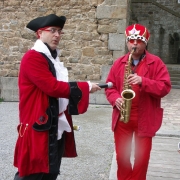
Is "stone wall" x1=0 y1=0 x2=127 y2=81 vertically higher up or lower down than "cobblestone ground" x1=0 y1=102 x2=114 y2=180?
higher up

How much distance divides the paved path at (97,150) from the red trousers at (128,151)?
0.57m

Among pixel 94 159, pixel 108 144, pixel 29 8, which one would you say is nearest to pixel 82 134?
pixel 108 144

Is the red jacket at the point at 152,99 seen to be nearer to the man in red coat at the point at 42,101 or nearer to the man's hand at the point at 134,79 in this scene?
the man's hand at the point at 134,79

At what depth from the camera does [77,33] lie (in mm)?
7730

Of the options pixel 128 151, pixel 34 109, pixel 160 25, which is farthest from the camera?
pixel 160 25

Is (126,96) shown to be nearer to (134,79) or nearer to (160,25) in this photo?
(134,79)

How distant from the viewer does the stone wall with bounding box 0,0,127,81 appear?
7.52 m

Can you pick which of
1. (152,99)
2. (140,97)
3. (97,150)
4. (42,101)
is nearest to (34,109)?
(42,101)

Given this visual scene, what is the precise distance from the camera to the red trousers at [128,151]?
110 inches

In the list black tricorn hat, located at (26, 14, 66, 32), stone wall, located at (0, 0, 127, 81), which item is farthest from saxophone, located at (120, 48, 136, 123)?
stone wall, located at (0, 0, 127, 81)

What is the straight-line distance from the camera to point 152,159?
4.02m

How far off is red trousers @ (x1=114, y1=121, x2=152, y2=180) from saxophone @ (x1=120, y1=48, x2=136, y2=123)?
14 cm

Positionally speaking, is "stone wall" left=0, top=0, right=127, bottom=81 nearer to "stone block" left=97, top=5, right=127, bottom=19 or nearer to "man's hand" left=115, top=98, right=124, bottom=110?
"stone block" left=97, top=5, right=127, bottom=19

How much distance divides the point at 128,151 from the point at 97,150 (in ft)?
4.98
